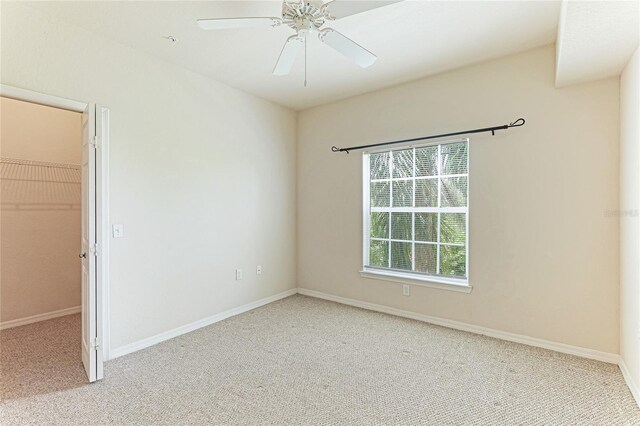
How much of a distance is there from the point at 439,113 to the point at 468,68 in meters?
0.48

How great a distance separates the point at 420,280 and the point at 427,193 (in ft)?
3.10

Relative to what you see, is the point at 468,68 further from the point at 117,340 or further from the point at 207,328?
the point at 117,340

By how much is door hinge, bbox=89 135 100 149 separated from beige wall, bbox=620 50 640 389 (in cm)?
367

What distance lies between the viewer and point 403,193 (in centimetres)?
374

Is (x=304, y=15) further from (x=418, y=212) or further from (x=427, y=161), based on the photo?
(x=418, y=212)

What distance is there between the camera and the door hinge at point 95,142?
2.36 metres

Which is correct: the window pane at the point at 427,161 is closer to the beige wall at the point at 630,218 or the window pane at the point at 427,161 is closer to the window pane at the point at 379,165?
the window pane at the point at 379,165

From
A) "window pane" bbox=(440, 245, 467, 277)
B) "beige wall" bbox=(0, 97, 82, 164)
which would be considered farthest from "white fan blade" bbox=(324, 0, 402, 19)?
"beige wall" bbox=(0, 97, 82, 164)

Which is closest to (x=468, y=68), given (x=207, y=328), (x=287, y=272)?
(x=287, y=272)

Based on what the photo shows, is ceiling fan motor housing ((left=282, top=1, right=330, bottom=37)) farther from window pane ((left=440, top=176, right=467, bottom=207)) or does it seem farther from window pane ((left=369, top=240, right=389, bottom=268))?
window pane ((left=369, top=240, right=389, bottom=268))

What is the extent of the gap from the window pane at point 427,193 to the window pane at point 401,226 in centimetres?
22

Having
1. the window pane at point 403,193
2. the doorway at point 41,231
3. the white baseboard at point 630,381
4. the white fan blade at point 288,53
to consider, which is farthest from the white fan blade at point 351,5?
the white baseboard at point 630,381

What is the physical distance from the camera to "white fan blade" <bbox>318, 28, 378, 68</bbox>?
6.48 ft

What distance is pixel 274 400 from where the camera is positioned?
2.10m
